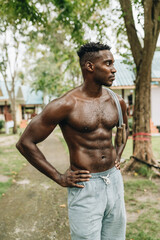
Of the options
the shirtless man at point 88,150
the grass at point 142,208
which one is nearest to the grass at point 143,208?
the grass at point 142,208

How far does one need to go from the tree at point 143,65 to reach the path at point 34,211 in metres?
2.15

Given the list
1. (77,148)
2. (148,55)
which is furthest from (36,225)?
(148,55)

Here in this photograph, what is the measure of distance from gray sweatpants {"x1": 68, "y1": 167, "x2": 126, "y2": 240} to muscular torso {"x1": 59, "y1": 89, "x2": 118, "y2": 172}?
4.4 inches

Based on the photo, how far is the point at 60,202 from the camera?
4453mm

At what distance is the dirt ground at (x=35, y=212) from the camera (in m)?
3.40

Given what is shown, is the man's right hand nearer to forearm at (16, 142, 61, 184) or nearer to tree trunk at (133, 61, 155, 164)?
forearm at (16, 142, 61, 184)

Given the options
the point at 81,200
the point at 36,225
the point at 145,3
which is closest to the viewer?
the point at 81,200

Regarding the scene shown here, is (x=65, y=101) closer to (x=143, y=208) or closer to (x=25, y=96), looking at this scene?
(x=143, y=208)

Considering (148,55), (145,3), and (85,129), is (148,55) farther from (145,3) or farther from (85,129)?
(85,129)

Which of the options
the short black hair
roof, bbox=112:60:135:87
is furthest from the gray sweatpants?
roof, bbox=112:60:135:87

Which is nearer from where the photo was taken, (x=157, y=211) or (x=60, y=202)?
(x=157, y=211)

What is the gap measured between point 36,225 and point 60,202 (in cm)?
88

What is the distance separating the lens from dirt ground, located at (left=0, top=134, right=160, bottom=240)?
11.2 ft

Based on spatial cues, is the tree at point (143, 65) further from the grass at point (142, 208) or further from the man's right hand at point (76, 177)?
the man's right hand at point (76, 177)
